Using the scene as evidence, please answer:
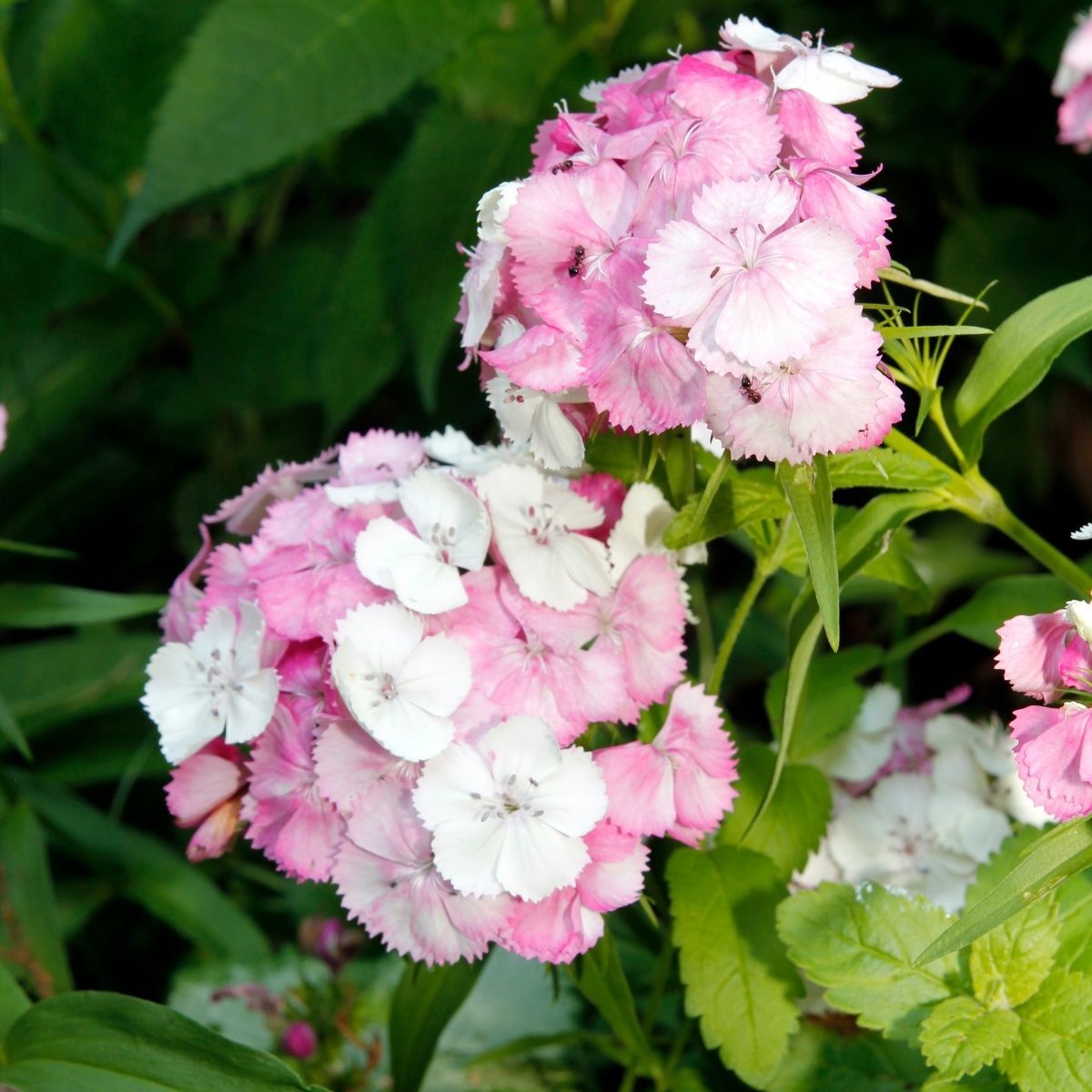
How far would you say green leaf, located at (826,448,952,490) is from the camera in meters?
0.74

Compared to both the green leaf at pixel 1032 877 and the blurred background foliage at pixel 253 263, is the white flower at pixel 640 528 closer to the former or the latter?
the green leaf at pixel 1032 877

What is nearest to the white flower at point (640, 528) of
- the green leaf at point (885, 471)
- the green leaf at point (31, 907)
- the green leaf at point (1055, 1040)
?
the green leaf at point (885, 471)

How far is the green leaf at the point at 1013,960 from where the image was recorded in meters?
0.76

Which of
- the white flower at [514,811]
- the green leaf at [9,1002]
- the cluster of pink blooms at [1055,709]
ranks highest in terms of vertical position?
the cluster of pink blooms at [1055,709]

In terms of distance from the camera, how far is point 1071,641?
0.66m

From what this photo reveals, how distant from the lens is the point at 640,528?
0.80 meters

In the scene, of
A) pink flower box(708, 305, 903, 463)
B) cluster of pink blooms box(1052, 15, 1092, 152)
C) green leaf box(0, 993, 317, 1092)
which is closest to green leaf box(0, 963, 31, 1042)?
green leaf box(0, 993, 317, 1092)

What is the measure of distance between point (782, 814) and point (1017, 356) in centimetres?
32

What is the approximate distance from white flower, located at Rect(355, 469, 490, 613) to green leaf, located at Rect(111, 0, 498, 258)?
0.64 m

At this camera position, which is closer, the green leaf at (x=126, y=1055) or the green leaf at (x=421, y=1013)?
the green leaf at (x=126, y=1055)

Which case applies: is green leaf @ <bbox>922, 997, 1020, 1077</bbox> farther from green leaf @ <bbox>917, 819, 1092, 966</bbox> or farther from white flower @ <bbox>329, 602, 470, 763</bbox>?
white flower @ <bbox>329, 602, 470, 763</bbox>

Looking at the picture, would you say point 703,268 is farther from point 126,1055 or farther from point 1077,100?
point 126,1055

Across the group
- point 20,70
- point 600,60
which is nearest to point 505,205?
point 600,60

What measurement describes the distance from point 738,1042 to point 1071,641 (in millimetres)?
318
